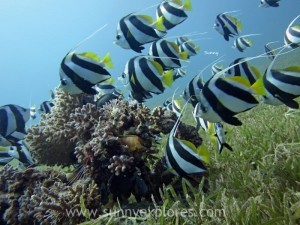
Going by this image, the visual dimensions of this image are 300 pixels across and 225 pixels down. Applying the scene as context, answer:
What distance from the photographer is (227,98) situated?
2.74 m

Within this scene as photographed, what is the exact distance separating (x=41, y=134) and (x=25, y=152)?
1.84 ft

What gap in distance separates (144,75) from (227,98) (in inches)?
53.6

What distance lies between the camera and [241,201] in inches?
119

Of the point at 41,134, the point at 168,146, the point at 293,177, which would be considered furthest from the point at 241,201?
the point at 41,134

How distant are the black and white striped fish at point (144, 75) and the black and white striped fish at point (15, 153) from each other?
8.96ft

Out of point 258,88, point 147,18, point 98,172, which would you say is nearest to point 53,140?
point 98,172

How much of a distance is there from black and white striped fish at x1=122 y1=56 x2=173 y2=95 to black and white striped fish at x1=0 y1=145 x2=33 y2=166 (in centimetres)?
273

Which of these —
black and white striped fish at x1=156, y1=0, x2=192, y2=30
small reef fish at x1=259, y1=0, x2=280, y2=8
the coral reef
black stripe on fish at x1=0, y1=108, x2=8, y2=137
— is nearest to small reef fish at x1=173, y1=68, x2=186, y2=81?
black and white striped fish at x1=156, y1=0, x2=192, y2=30

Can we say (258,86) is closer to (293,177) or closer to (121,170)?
(293,177)

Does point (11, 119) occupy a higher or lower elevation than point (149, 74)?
higher

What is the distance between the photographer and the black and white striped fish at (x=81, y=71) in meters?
3.64

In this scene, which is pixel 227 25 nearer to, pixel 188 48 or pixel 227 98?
pixel 188 48

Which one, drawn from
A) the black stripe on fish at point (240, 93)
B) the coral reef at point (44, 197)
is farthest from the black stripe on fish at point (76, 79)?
the black stripe on fish at point (240, 93)

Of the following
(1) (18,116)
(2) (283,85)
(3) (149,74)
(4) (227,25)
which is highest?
(1) (18,116)
